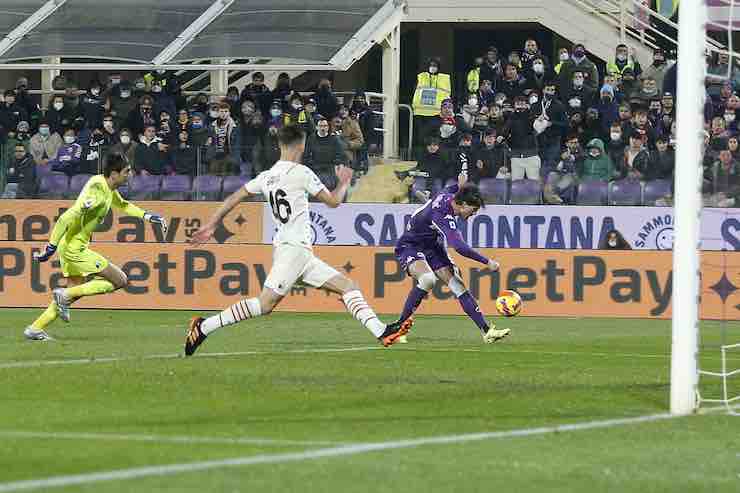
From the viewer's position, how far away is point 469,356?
16203mm

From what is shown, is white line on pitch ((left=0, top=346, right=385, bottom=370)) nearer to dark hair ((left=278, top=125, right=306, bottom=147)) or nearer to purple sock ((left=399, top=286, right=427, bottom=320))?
purple sock ((left=399, top=286, right=427, bottom=320))

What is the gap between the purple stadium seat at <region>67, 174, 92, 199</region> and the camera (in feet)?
92.5

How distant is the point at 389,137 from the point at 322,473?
22.8 meters

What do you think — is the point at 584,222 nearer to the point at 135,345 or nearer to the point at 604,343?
the point at 604,343

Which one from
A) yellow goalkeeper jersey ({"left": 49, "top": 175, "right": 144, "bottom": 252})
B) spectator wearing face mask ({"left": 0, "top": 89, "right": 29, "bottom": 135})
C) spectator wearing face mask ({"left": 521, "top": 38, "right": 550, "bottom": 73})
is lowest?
yellow goalkeeper jersey ({"left": 49, "top": 175, "right": 144, "bottom": 252})

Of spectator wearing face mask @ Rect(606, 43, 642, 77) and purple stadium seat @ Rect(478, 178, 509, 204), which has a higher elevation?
spectator wearing face mask @ Rect(606, 43, 642, 77)

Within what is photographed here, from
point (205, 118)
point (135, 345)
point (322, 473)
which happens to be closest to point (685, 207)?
point (322, 473)

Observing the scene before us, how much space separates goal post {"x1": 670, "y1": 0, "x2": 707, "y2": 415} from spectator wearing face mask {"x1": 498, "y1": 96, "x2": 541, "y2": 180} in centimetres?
1614

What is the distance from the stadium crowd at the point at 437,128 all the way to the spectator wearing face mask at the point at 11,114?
0.7 inches

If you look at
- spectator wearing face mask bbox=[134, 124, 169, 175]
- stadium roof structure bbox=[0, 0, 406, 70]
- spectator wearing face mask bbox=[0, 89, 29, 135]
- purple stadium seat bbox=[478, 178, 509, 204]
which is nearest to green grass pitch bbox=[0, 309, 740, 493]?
purple stadium seat bbox=[478, 178, 509, 204]

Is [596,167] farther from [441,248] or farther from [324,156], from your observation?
[441,248]

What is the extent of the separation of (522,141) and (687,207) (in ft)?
55.0

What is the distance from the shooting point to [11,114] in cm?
3061

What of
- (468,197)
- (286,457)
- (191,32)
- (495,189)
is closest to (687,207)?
(286,457)
